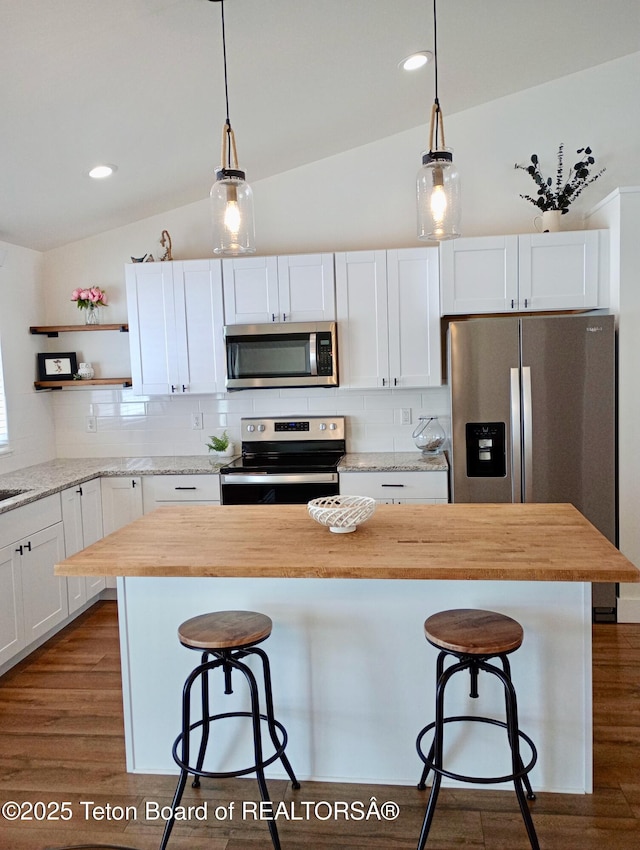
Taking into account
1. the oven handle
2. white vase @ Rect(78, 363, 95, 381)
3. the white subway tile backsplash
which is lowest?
the oven handle

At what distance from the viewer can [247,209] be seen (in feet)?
6.57

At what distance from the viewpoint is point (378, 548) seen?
2082 millimetres

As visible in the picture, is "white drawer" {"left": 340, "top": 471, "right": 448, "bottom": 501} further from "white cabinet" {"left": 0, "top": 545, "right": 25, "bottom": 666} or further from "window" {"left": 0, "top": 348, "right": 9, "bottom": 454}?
"window" {"left": 0, "top": 348, "right": 9, "bottom": 454}

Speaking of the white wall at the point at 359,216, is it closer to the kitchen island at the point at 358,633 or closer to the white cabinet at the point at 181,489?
the white cabinet at the point at 181,489

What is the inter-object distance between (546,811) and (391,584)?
87 centimetres

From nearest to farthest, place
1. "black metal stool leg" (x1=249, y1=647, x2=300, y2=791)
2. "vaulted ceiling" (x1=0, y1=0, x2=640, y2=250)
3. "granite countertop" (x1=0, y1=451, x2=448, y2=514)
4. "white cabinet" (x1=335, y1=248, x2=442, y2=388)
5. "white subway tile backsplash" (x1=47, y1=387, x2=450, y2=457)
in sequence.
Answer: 1. "black metal stool leg" (x1=249, y1=647, x2=300, y2=791)
2. "vaulted ceiling" (x1=0, y1=0, x2=640, y2=250)
3. "granite countertop" (x1=0, y1=451, x2=448, y2=514)
4. "white cabinet" (x1=335, y1=248, x2=442, y2=388)
5. "white subway tile backsplash" (x1=47, y1=387, x2=450, y2=457)

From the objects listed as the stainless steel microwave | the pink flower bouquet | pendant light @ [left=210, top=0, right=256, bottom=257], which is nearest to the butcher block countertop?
pendant light @ [left=210, top=0, right=256, bottom=257]

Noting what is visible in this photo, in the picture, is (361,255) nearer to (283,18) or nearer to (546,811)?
(283,18)

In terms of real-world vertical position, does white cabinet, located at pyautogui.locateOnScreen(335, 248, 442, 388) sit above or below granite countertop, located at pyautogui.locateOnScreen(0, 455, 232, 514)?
above

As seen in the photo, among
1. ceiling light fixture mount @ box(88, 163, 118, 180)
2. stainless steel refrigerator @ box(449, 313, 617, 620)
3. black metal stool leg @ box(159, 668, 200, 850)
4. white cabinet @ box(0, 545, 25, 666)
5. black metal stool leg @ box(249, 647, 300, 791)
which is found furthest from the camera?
stainless steel refrigerator @ box(449, 313, 617, 620)

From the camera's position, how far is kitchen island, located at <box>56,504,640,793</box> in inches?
81.8

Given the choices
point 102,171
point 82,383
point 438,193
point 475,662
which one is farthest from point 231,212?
point 82,383

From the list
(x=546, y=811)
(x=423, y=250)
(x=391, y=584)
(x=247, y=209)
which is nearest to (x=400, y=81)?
(x=423, y=250)

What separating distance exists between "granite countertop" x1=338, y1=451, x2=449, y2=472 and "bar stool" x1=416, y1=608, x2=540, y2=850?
1.84 metres
